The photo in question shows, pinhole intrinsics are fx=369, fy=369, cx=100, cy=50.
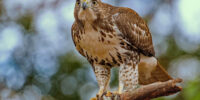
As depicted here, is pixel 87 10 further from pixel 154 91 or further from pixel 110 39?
pixel 154 91

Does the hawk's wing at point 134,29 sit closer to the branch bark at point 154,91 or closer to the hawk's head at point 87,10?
the hawk's head at point 87,10

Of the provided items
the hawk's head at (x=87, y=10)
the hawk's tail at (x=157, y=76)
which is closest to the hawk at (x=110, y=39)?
the hawk's head at (x=87, y=10)

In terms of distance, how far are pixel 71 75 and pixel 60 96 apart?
0.49m

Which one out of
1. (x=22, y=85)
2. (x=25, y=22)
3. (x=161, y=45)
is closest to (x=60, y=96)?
(x=22, y=85)

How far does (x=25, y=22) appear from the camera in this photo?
7949 millimetres

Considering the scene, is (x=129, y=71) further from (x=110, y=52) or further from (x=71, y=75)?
(x=71, y=75)

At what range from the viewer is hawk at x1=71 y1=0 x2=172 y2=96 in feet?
14.0

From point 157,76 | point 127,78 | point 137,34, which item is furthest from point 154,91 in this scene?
point 157,76

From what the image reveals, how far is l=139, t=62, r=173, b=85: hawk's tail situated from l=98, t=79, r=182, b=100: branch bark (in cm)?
93

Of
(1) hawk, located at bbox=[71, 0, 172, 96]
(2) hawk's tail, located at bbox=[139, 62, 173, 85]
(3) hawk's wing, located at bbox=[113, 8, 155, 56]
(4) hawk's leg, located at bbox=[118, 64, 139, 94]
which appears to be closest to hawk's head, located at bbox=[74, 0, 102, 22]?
(1) hawk, located at bbox=[71, 0, 172, 96]

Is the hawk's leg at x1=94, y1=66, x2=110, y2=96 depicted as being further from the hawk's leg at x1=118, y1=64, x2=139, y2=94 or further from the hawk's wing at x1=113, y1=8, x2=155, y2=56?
the hawk's wing at x1=113, y1=8, x2=155, y2=56

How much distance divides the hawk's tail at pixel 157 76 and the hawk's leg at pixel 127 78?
582 mm

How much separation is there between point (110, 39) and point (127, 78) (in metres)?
0.54

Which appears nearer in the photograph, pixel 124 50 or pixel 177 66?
pixel 124 50
